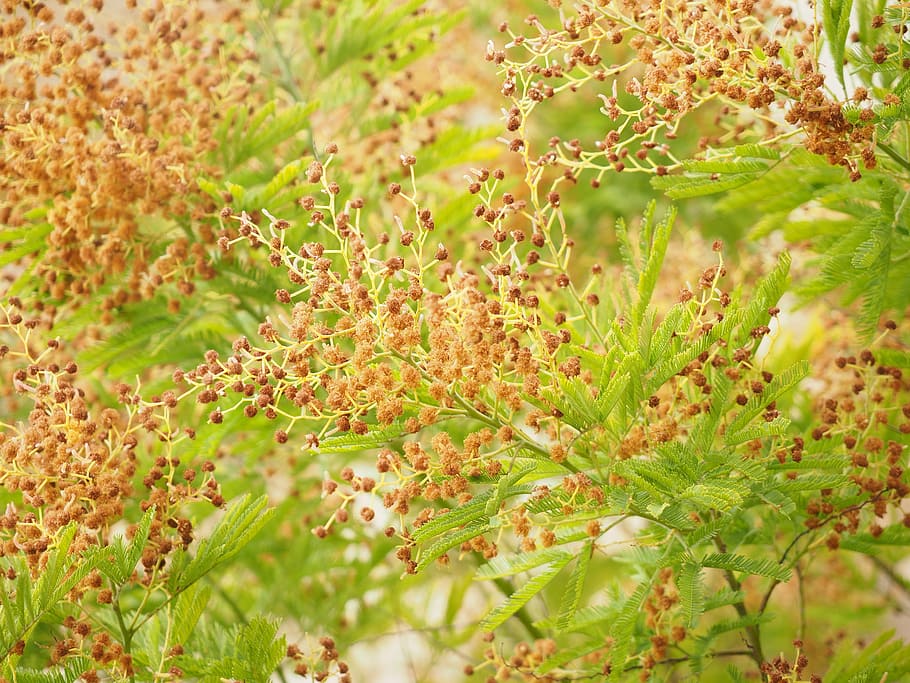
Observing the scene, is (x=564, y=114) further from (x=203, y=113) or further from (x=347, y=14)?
(x=203, y=113)

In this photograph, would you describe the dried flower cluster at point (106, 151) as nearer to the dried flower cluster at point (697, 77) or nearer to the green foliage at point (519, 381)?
the green foliage at point (519, 381)

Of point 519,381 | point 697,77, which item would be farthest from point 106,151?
point 697,77

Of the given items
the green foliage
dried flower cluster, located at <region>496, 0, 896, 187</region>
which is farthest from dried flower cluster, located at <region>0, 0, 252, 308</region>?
dried flower cluster, located at <region>496, 0, 896, 187</region>

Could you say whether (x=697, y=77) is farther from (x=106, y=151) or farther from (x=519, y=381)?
(x=106, y=151)

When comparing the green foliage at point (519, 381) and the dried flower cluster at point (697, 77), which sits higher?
the dried flower cluster at point (697, 77)

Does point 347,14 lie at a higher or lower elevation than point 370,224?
→ higher

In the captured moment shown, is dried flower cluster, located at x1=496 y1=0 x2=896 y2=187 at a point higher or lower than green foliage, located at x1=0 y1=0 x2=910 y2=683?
higher

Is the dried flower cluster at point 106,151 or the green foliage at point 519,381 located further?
the dried flower cluster at point 106,151

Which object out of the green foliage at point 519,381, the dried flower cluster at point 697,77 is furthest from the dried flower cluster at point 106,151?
the dried flower cluster at point 697,77

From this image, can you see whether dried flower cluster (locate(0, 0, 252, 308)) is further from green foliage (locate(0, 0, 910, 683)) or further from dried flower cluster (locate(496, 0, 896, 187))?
dried flower cluster (locate(496, 0, 896, 187))

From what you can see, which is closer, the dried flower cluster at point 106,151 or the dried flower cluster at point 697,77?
the dried flower cluster at point 697,77

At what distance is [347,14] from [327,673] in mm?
1300

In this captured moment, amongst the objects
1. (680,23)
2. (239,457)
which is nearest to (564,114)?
(239,457)

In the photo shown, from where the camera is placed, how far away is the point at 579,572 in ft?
3.79
